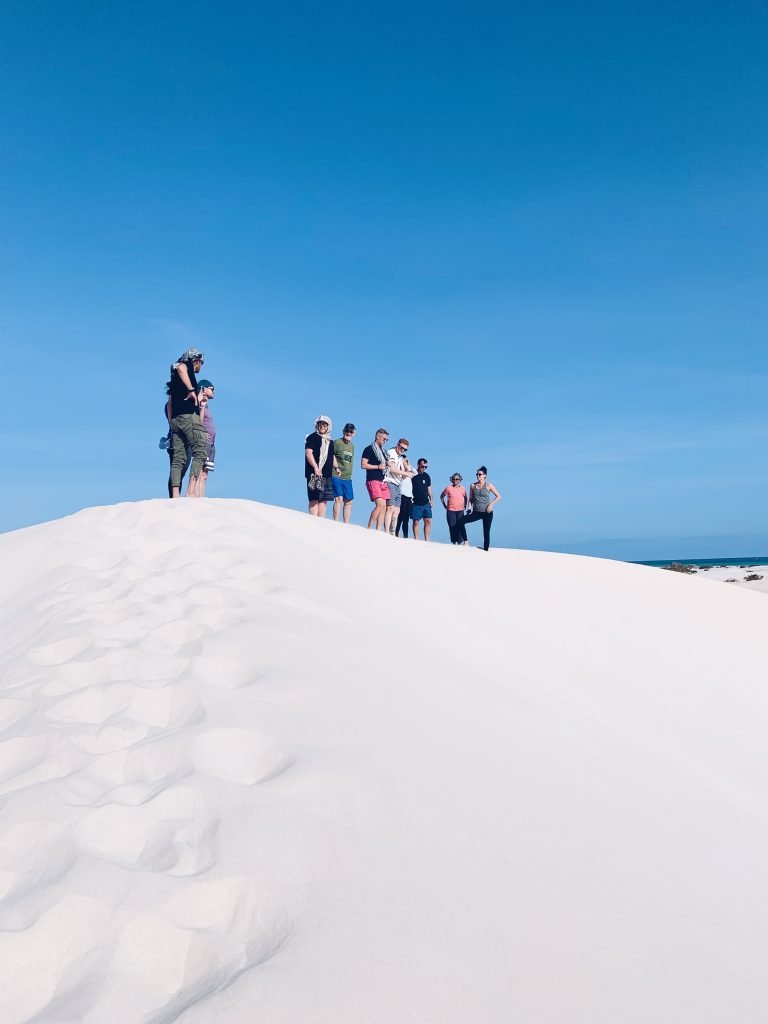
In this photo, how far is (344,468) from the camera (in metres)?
9.10

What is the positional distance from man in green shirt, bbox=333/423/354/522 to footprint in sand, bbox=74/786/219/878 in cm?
709

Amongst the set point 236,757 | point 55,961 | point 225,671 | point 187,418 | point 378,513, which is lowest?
point 55,961

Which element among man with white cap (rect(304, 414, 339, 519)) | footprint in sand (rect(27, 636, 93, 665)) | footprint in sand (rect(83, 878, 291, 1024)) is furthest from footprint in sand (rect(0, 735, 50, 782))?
man with white cap (rect(304, 414, 339, 519))

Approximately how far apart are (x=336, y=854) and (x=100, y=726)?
1130 mm

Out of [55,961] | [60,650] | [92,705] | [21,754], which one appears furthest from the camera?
[60,650]

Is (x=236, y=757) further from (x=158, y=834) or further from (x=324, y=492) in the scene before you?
(x=324, y=492)

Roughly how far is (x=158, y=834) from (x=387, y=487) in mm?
8030

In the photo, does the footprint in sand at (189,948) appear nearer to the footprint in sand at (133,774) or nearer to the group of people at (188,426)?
the footprint in sand at (133,774)

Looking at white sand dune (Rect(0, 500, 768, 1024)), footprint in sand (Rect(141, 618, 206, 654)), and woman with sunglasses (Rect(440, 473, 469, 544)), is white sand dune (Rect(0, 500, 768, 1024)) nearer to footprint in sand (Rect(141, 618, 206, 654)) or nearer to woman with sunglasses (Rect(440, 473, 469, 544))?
footprint in sand (Rect(141, 618, 206, 654))

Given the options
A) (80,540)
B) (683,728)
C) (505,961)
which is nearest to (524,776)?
(505,961)

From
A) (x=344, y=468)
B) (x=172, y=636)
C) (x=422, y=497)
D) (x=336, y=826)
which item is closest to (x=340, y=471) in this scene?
(x=344, y=468)

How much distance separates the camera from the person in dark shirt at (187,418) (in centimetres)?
679

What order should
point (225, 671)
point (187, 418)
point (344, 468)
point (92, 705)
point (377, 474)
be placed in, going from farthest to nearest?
point (377, 474) < point (344, 468) < point (187, 418) < point (225, 671) < point (92, 705)

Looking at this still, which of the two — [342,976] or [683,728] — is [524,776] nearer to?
[342,976]
